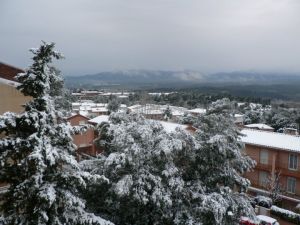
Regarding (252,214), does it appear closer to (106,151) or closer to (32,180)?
(106,151)

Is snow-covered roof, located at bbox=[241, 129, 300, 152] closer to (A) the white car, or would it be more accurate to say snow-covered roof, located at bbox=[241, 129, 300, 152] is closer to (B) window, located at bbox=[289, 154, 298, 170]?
(B) window, located at bbox=[289, 154, 298, 170]

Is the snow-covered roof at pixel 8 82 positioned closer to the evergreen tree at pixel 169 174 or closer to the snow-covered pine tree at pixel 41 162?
the snow-covered pine tree at pixel 41 162

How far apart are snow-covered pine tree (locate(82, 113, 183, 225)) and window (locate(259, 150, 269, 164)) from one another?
22.4 meters

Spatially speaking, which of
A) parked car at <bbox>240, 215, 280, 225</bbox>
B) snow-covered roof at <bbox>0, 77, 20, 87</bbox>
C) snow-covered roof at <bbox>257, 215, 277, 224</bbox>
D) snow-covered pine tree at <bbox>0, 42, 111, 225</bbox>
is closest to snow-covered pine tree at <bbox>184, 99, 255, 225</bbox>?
snow-covered pine tree at <bbox>0, 42, 111, 225</bbox>

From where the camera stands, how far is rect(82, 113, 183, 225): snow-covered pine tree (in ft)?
50.1

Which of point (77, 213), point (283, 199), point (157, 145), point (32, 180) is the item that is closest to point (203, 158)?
point (157, 145)

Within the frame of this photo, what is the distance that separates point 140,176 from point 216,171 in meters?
4.51

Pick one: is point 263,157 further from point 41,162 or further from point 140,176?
point 41,162

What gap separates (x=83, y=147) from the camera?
130ft

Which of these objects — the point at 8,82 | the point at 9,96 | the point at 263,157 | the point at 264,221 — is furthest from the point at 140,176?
the point at 263,157

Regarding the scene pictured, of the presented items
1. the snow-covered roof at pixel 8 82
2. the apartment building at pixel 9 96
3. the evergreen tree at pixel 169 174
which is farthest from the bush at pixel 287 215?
the snow-covered roof at pixel 8 82

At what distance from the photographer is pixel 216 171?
58.9ft

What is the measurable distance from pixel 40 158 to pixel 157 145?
7203 millimetres

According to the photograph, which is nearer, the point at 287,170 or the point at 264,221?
the point at 264,221
